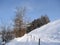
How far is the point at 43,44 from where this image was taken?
9.48 metres

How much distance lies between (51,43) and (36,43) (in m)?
1.05

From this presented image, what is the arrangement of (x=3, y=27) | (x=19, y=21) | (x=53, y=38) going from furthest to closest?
(x=3, y=27) → (x=19, y=21) → (x=53, y=38)

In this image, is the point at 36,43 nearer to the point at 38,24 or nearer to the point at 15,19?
the point at 15,19

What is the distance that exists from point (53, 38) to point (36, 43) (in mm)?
1544

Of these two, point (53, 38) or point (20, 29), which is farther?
point (20, 29)

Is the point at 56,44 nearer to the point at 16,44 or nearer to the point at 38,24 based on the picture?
the point at 16,44

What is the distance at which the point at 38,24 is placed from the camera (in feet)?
99.0

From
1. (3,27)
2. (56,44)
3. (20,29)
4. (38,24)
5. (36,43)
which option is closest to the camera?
(56,44)

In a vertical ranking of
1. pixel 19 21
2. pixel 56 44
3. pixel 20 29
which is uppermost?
pixel 19 21

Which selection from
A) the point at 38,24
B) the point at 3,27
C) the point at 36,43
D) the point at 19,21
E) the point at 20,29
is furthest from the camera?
the point at 38,24

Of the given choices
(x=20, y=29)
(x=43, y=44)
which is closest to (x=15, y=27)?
(x=20, y=29)

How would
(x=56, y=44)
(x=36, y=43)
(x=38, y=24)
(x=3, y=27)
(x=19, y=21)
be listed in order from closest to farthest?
(x=56, y=44) → (x=36, y=43) → (x=19, y=21) → (x=3, y=27) → (x=38, y=24)

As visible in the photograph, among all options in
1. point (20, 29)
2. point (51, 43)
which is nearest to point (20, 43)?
point (51, 43)

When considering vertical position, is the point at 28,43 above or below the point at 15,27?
below
